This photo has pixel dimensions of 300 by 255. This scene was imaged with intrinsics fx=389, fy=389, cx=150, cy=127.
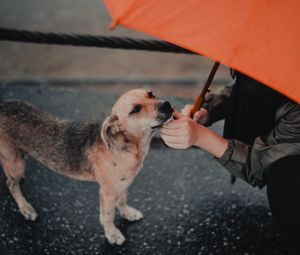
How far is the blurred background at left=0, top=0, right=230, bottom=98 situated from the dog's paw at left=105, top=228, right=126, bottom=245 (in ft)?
14.9

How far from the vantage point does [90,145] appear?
10.5 ft

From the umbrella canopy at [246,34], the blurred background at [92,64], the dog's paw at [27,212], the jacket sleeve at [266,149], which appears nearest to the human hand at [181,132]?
the jacket sleeve at [266,149]

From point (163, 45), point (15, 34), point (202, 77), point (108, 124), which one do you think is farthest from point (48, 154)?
point (202, 77)

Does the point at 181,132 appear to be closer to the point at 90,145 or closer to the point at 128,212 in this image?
the point at 90,145

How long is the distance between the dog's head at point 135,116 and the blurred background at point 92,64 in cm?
482

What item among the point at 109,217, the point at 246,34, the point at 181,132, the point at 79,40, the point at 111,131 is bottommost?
the point at 109,217

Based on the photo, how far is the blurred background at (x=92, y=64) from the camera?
783 centimetres

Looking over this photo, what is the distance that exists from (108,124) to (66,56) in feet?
20.9

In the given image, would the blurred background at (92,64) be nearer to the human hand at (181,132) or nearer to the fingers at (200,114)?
the fingers at (200,114)

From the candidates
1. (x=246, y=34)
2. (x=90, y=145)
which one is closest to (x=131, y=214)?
(x=90, y=145)

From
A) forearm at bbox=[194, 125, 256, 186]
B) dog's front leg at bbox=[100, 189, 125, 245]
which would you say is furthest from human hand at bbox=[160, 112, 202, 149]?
dog's front leg at bbox=[100, 189, 125, 245]

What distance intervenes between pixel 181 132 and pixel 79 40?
1565 millimetres

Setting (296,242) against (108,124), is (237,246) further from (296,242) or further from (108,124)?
(108,124)

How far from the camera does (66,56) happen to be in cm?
877
